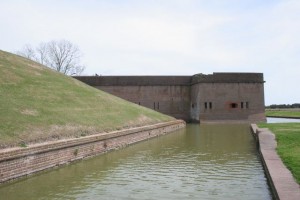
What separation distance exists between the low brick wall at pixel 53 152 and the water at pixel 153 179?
326 mm

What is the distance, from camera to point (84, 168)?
11875 millimetres

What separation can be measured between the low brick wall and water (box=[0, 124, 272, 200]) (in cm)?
33

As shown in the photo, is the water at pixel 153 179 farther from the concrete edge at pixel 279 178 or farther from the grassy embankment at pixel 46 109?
the grassy embankment at pixel 46 109

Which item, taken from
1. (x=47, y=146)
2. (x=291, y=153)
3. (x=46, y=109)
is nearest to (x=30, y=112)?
(x=46, y=109)

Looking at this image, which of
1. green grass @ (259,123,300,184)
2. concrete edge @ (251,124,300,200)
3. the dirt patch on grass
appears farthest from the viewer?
the dirt patch on grass

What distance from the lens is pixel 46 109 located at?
656 inches

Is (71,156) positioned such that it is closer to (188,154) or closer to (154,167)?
(154,167)

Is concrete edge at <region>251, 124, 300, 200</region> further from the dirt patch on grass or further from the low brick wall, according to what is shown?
the dirt patch on grass

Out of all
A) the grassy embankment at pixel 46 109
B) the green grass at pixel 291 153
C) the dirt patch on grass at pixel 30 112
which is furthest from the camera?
the dirt patch on grass at pixel 30 112

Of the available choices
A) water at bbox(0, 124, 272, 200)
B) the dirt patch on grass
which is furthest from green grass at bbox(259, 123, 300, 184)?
Result: the dirt patch on grass

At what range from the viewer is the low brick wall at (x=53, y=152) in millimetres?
9782

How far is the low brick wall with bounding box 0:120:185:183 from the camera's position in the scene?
9.78 m

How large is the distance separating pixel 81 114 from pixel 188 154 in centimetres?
632

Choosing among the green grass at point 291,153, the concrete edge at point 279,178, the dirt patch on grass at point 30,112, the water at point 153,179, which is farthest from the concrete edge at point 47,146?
the green grass at point 291,153
